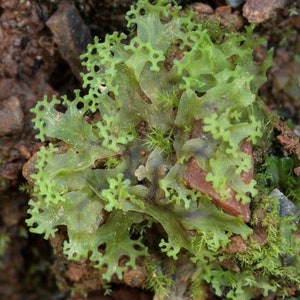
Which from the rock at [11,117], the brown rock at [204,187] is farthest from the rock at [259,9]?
the rock at [11,117]

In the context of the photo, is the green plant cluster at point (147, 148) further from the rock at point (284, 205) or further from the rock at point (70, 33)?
the rock at point (70, 33)

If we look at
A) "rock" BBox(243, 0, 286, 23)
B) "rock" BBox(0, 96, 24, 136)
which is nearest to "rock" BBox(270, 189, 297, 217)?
"rock" BBox(243, 0, 286, 23)

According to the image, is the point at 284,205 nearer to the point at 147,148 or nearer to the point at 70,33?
the point at 147,148

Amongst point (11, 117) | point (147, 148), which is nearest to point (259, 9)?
point (147, 148)

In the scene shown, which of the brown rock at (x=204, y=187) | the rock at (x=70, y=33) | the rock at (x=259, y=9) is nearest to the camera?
the brown rock at (x=204, y=187)

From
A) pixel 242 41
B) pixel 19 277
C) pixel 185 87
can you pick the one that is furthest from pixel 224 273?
pixel 19 277

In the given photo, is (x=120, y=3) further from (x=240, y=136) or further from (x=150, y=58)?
(x=240, y=136)
